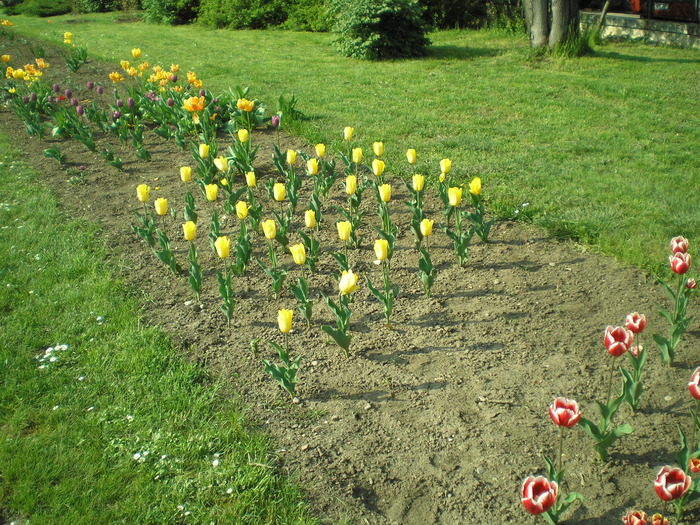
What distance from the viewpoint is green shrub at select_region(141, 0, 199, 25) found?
62.0 feet

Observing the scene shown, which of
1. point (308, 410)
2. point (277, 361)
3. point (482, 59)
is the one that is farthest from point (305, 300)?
point (482, 59)

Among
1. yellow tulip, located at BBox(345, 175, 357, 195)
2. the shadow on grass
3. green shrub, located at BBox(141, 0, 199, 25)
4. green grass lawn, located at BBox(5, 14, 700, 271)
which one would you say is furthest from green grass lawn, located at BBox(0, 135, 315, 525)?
green shrub, located at BBox(141, 0, 199, 25)

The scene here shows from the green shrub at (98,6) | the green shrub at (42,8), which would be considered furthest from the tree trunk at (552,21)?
the green shrub at (42,8)

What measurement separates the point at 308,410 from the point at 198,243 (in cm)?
209

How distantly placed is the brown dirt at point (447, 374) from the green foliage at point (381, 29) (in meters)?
6.94

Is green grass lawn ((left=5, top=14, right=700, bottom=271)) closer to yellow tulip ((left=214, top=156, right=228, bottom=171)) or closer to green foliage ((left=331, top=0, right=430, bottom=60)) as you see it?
green foliage ((left=331, top=0, right=430, bottom=60))

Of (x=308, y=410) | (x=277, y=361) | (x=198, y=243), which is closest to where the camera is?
(x=308, y=410)

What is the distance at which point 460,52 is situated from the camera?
11.4m

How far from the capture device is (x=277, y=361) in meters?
3.40

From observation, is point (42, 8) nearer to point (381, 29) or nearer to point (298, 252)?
point (381, 29)

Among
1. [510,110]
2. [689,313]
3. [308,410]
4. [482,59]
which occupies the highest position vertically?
[482,59]

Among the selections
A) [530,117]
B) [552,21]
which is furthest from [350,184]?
[552,21]

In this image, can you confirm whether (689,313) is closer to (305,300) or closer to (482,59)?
(305,300)

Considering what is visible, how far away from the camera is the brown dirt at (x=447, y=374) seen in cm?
255
